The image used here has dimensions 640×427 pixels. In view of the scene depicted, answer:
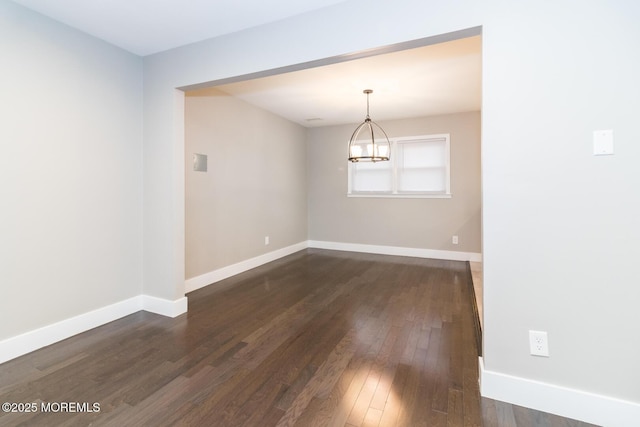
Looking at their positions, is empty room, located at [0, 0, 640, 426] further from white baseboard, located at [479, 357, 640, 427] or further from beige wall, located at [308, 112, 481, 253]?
beige wall, located at [308, 112, 481, 253]

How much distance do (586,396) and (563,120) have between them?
1452 millimetres

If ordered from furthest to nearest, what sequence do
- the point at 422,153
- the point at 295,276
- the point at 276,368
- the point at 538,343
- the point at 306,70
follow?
the point at 422,153 < the point at 295,276 < the point at 306,70 < the point at 276,368 < the point at 538,343

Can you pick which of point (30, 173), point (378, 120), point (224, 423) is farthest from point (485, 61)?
point (378, 120)

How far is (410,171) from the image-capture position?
18.7ft

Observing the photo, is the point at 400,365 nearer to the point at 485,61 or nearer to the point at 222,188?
the point at 485,61

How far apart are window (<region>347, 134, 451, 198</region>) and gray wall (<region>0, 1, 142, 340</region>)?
4059 millimetres

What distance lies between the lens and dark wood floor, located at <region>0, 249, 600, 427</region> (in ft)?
Result: 5.34

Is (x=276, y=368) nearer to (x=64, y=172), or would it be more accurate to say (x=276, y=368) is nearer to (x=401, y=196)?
(x=64, y=172)

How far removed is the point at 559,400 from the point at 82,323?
11.3 feet

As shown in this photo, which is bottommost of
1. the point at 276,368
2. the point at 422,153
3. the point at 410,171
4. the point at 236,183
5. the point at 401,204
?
the point at 276,368

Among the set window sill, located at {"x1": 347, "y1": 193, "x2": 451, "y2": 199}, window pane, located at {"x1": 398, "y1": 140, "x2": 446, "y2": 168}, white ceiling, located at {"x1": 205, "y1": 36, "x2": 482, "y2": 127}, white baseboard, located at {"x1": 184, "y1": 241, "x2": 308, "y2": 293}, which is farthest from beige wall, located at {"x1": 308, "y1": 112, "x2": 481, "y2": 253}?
white baseboard, located at {"x1": 184, "y1": 241, "x2": 308, "y2": 293}

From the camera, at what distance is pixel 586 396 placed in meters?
1.59

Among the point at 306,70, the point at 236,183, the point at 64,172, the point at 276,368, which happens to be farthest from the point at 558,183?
the point at 236,183

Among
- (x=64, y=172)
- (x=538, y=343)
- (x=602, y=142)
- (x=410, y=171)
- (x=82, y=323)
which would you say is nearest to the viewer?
(x=602, y=142)
